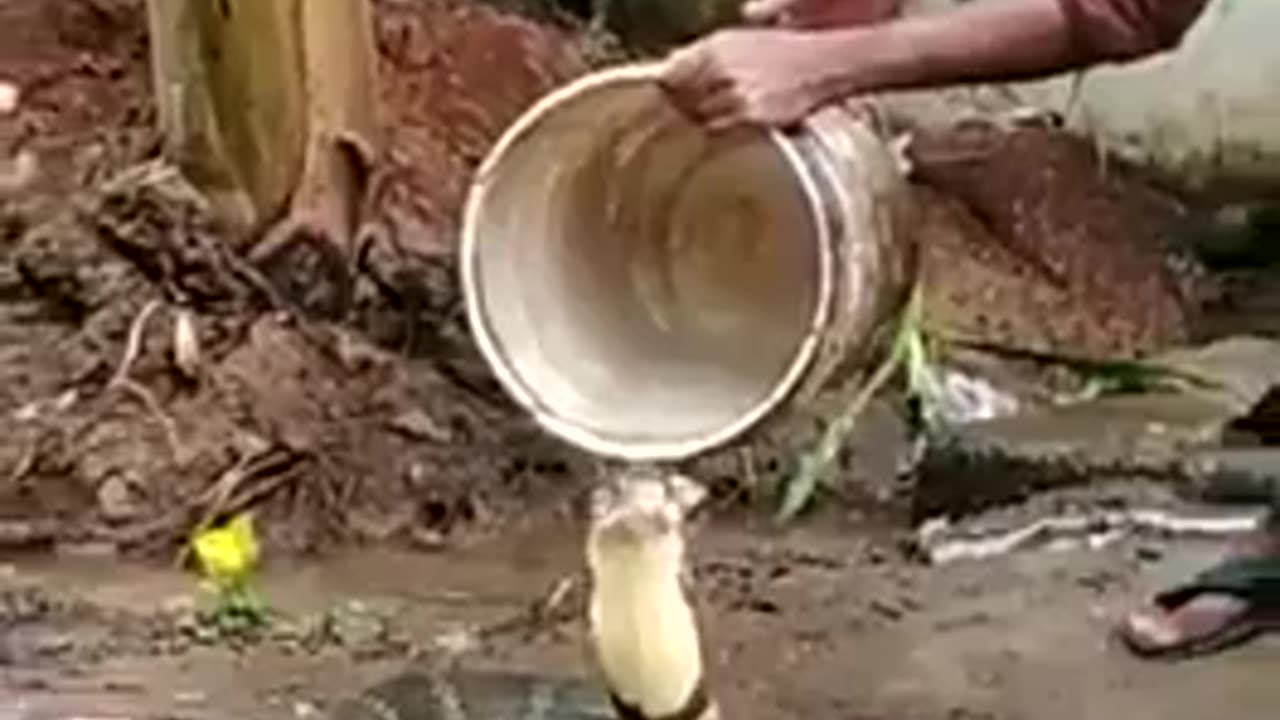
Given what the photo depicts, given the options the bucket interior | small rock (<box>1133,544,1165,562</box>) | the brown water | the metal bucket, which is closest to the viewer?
the brown water

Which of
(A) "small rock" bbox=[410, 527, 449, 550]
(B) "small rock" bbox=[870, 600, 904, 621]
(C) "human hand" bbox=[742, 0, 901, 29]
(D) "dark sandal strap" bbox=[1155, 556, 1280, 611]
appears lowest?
(B) "small rock" bbox=[870, 600, 904, 621]

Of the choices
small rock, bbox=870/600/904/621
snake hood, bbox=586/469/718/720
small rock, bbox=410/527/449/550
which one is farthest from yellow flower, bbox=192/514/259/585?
snake hood, bbox=586/469/718/720

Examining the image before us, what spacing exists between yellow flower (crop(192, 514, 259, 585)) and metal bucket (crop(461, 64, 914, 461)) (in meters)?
0.31

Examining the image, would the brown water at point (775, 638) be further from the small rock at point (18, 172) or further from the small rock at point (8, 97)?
the small rock at point (8, 97)

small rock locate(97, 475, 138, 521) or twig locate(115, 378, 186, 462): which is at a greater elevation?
twig locate(115, 378, 186, 462)

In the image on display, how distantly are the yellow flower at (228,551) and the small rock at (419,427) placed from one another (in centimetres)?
24

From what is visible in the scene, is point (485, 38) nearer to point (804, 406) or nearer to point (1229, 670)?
point (804, 406)

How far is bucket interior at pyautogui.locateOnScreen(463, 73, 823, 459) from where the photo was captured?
10.3 feet

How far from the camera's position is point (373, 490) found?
354cm

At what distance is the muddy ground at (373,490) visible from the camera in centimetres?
290

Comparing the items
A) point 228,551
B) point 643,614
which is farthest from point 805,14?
point 643,614

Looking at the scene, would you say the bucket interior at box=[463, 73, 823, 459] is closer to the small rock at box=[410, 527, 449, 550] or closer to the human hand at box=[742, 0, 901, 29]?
the human hand at box=[742, 0, 901, 29]

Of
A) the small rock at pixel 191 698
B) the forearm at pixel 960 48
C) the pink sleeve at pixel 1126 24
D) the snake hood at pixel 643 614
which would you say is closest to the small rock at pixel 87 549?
the small rock at pixel 191 698

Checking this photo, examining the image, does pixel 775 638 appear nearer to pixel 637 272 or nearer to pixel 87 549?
pixel 637 272
